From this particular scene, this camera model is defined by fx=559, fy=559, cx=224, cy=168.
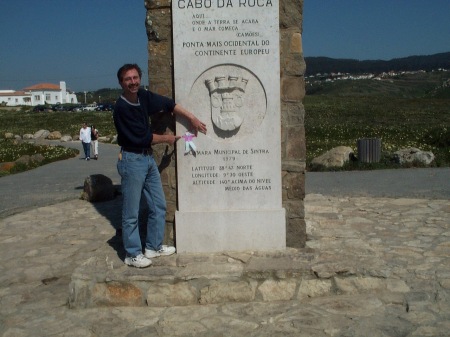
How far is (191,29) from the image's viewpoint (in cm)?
551

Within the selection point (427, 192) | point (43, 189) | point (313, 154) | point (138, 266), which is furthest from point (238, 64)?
point (313, 154)

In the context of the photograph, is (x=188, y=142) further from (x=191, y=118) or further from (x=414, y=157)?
(x=414, y=157)

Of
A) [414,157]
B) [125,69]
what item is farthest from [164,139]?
[414,157]

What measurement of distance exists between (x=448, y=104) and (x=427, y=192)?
43369 mm

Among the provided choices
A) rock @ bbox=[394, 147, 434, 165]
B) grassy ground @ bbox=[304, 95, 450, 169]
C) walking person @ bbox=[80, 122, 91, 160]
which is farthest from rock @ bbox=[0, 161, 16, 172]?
rock @ bbox=[394, 147, 434, 165]

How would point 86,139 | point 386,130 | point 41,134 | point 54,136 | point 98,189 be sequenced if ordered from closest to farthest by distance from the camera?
point 98,189 < point 86,139 < point 386,130 < point 54,136 < point 41,134

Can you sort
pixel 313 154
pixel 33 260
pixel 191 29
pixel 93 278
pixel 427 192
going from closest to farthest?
pixel 93 278, pixel 191 29, pixel 33 260, pixel 427 192, pixel 313 154

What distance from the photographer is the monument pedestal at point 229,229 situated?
569cm

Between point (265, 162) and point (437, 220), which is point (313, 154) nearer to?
point (437, 220)

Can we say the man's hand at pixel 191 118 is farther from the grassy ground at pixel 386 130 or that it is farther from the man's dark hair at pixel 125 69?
the grassy ground at pixel 386 130

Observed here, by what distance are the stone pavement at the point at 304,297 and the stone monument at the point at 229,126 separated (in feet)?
1.02

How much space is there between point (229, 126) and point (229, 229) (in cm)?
105

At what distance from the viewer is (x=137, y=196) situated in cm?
528

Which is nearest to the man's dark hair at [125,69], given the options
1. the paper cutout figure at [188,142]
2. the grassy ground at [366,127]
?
the paper cutout figure at [188,142]
